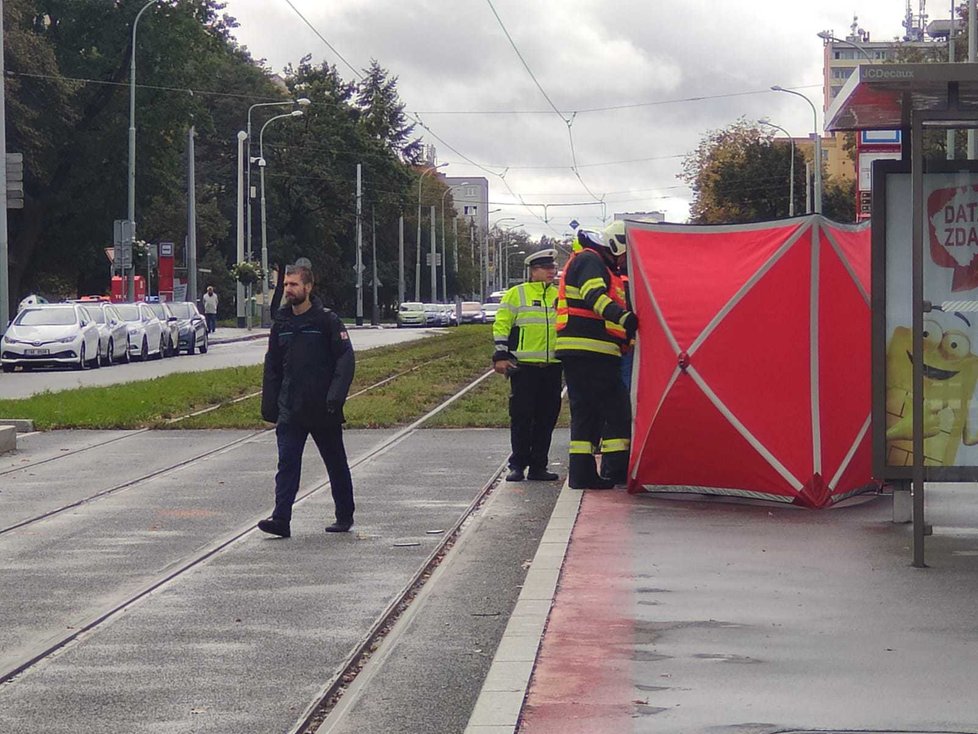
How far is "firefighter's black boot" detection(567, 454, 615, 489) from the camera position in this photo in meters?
12.8

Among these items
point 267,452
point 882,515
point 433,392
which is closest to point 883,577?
point 882,515

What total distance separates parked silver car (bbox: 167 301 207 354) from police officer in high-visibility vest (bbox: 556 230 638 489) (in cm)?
3565

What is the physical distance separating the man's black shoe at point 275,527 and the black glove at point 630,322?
2712mm

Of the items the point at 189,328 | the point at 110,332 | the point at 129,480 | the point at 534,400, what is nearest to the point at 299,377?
the point at 534,400

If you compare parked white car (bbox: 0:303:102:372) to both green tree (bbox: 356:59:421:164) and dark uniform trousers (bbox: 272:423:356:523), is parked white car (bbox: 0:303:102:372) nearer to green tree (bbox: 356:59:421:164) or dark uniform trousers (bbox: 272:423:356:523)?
dark uniform trousers (bbox: 272:423:356:523)

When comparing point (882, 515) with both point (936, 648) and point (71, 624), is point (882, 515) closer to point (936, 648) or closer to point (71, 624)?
point (936, 648)

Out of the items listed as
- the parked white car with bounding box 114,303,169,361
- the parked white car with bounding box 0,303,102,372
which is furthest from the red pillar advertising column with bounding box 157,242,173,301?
the parked white car with bounding box 0,303,102,372

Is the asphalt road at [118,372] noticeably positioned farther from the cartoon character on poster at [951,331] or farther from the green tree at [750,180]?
the green tree at [750,180]

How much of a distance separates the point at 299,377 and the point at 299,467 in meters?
0.56

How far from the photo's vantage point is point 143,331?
4400 centimetres

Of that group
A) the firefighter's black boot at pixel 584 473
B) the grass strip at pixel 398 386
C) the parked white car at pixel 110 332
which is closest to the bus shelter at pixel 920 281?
the firefighter's black boot at pixel 584 473

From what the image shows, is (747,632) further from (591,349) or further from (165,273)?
(165,273)

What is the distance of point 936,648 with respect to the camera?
23.0 feet

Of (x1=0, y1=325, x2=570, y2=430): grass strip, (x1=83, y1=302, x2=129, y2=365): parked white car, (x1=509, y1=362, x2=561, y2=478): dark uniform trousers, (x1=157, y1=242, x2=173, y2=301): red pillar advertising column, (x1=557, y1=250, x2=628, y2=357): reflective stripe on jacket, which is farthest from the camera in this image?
(x1=157, y1=242, x2=173, y2=301): red pillar advertising column
